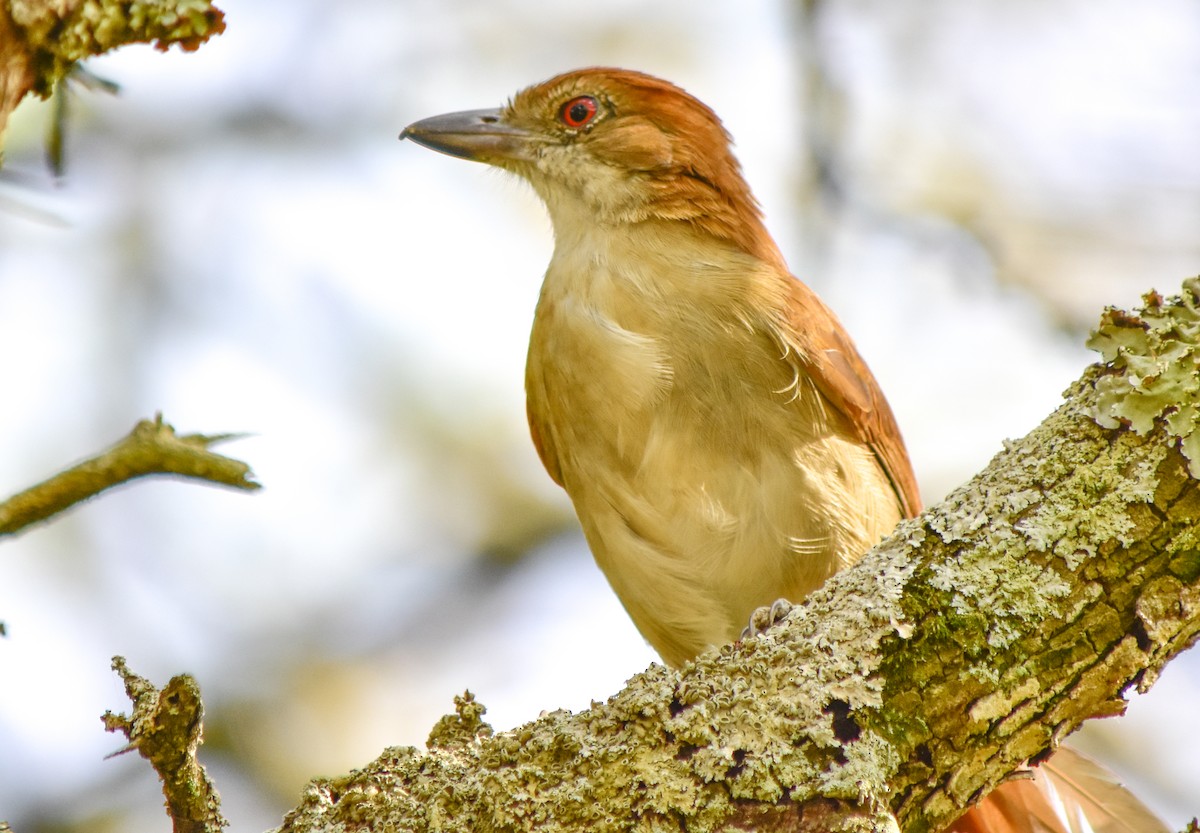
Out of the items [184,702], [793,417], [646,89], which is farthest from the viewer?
[646,89]

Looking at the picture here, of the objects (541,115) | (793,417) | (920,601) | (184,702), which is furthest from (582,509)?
(184,702)

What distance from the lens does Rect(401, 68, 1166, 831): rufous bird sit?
3.82 meters

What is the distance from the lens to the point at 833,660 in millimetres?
2291

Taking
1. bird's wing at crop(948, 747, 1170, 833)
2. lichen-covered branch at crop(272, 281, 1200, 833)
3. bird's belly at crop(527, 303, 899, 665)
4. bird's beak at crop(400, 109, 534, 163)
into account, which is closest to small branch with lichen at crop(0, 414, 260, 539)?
lichen-covered branch at crop(272, 281, 1200, 833)

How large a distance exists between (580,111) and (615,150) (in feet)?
1.05

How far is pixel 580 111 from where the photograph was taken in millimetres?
4840

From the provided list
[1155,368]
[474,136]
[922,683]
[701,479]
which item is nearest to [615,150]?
[474,136]

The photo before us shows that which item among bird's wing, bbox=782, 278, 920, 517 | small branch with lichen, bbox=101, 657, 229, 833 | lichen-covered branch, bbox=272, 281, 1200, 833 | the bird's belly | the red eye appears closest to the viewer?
small branch with lichen, bbox=101, 657, 229, 833

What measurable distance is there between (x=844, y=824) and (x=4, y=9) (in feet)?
5.74

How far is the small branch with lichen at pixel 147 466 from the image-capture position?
5.21 ft

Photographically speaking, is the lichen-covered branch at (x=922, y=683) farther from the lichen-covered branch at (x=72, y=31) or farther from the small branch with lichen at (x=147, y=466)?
the lichen-covered branch at (x=72, y=31)

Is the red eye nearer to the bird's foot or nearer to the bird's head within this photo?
the bird's head

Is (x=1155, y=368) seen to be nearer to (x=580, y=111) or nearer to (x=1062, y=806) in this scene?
(x=1062, y=806)

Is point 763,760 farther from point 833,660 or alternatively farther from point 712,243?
point 712,243
